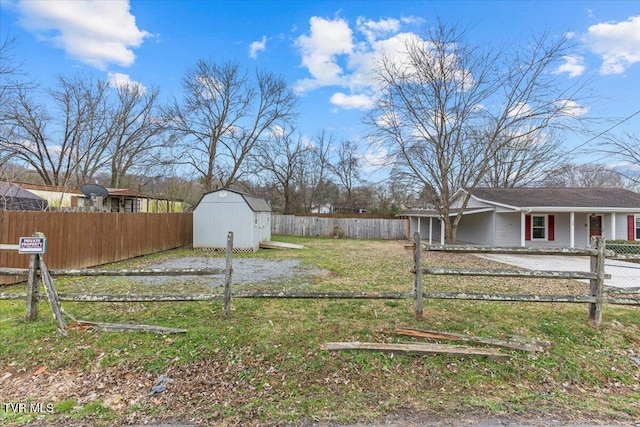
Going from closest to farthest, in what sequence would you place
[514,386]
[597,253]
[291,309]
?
[514,386], [597,253], [291,309]

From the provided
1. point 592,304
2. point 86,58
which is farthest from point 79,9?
point 592,304

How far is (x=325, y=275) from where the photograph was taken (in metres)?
8.12

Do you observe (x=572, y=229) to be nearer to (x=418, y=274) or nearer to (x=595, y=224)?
(x=595, y=224)

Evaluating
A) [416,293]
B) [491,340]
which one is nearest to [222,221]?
[416,293]

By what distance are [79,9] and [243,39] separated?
6.37 meters

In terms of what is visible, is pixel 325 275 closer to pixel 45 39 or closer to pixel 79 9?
pixel 79 9

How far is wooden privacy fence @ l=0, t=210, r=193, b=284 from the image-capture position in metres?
6.73

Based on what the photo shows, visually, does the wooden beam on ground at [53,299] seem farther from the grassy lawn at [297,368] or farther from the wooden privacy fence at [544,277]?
the wooden privacy fence at [544,277]

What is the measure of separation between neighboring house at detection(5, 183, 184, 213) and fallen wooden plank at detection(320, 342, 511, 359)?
13830 mm

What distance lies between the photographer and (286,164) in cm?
2919

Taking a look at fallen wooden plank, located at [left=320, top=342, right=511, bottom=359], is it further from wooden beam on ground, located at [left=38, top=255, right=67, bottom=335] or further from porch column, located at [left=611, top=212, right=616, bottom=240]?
porch column, located at [left=611, top=212, right=616, bottom=240]

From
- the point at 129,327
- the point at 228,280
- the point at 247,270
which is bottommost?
the point at 247,270

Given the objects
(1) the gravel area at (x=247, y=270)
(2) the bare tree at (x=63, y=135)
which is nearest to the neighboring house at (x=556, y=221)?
(1) the gravel area at (x=247, y=270)

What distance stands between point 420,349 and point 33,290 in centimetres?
517
